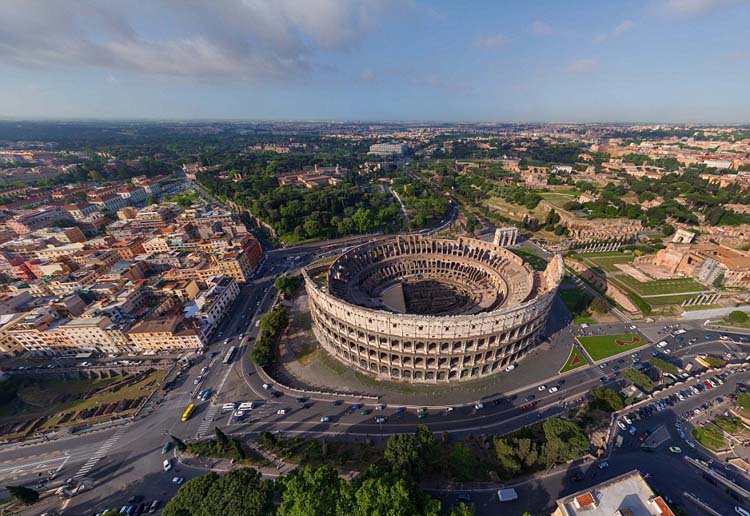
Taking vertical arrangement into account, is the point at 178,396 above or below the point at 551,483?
below

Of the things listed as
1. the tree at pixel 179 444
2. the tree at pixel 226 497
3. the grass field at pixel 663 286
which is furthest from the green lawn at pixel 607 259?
the tree at pixel 179 444

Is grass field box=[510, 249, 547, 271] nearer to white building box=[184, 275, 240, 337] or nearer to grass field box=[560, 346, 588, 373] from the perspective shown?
grass field box=[560, 346, 588, 373]

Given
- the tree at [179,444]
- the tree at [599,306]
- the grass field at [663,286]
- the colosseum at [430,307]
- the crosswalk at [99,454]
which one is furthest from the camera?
the grass field at [663,286]

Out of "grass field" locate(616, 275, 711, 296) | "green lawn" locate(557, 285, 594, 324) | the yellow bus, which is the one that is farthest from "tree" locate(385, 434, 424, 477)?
"grass field" locate(616, 275, 711, 296)

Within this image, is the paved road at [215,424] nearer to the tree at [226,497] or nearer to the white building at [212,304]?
the white building at [212,304]

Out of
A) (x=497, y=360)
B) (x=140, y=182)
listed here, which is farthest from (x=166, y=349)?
(x=140, y=182)

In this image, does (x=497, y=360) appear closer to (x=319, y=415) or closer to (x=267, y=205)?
(x=319, y=415)
